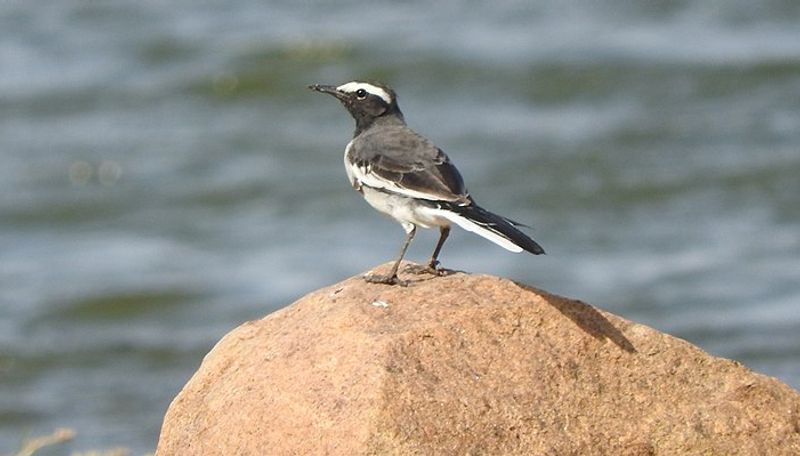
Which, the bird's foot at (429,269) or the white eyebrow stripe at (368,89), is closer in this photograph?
the bird's foot at (429,269)

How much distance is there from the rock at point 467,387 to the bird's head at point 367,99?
2162 mm

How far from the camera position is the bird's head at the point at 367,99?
9305 mm

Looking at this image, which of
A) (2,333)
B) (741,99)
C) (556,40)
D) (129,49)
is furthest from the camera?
(129,49)

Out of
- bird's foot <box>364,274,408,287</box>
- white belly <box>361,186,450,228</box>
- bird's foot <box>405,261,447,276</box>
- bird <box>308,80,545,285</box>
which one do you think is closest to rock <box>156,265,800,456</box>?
bird's foot <box>364,274,408,287</box>

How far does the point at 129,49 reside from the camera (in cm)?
2667

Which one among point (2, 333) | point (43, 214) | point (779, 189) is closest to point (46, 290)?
point (2, 333)

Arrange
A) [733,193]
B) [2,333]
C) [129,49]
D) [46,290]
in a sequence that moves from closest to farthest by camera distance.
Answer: [2,333], [46,290], [733,193], [129,49]

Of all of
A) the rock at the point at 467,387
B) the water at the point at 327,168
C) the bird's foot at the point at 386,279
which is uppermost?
the bird's foot at the point at 386,279

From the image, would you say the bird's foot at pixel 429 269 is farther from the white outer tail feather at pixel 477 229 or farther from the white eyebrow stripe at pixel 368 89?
the white eyebrow stripe at pixel 368 89

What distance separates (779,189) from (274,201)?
253 inches

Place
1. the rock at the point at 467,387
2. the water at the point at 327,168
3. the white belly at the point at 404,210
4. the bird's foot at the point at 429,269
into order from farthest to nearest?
the water at the point at 327,168, the white belly at the point at 404,210, the bird's foot at the point at 429,269, the rock at the point at 467,387

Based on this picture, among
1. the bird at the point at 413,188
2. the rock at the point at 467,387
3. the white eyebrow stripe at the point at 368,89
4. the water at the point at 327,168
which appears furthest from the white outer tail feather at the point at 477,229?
the water at the point at 327,168

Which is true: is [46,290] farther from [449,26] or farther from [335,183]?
[449,26]

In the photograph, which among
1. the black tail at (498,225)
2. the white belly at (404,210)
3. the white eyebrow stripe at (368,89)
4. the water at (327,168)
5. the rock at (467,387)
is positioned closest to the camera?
the rock at (467,387)
